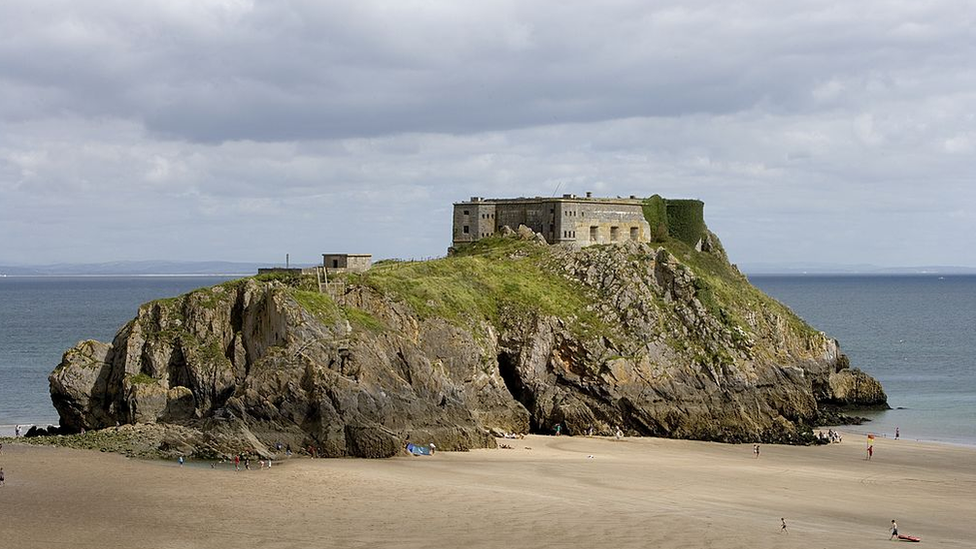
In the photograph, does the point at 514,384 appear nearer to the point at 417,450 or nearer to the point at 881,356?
the point at 417,450

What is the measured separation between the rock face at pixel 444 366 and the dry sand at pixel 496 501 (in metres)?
3.41

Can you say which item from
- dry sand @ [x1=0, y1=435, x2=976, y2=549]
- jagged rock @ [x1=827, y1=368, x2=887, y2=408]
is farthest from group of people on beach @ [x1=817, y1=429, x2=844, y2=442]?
jagged rock @ [x1=827, y1=368, x2=887, y2=408]

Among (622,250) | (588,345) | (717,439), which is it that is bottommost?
(717,439)

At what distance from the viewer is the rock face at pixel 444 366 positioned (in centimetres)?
5369

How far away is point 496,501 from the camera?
4275 centimetres

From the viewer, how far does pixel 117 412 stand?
5831 centimetres

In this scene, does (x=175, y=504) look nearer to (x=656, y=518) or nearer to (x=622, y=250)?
(x=656, y=518)

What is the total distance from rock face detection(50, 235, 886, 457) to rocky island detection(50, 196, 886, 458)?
96mm

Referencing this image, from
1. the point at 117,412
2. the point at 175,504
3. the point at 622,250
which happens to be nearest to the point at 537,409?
the point at 622,250

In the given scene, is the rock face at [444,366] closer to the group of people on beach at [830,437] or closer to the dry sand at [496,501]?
the group of people on beach at [830,437]

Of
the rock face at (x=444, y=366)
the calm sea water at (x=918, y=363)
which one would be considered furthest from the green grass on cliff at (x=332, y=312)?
the calm sea water at (x=918, y=363)

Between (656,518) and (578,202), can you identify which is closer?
(656,518)

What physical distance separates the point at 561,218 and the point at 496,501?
135 feet

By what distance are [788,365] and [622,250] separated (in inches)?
509
